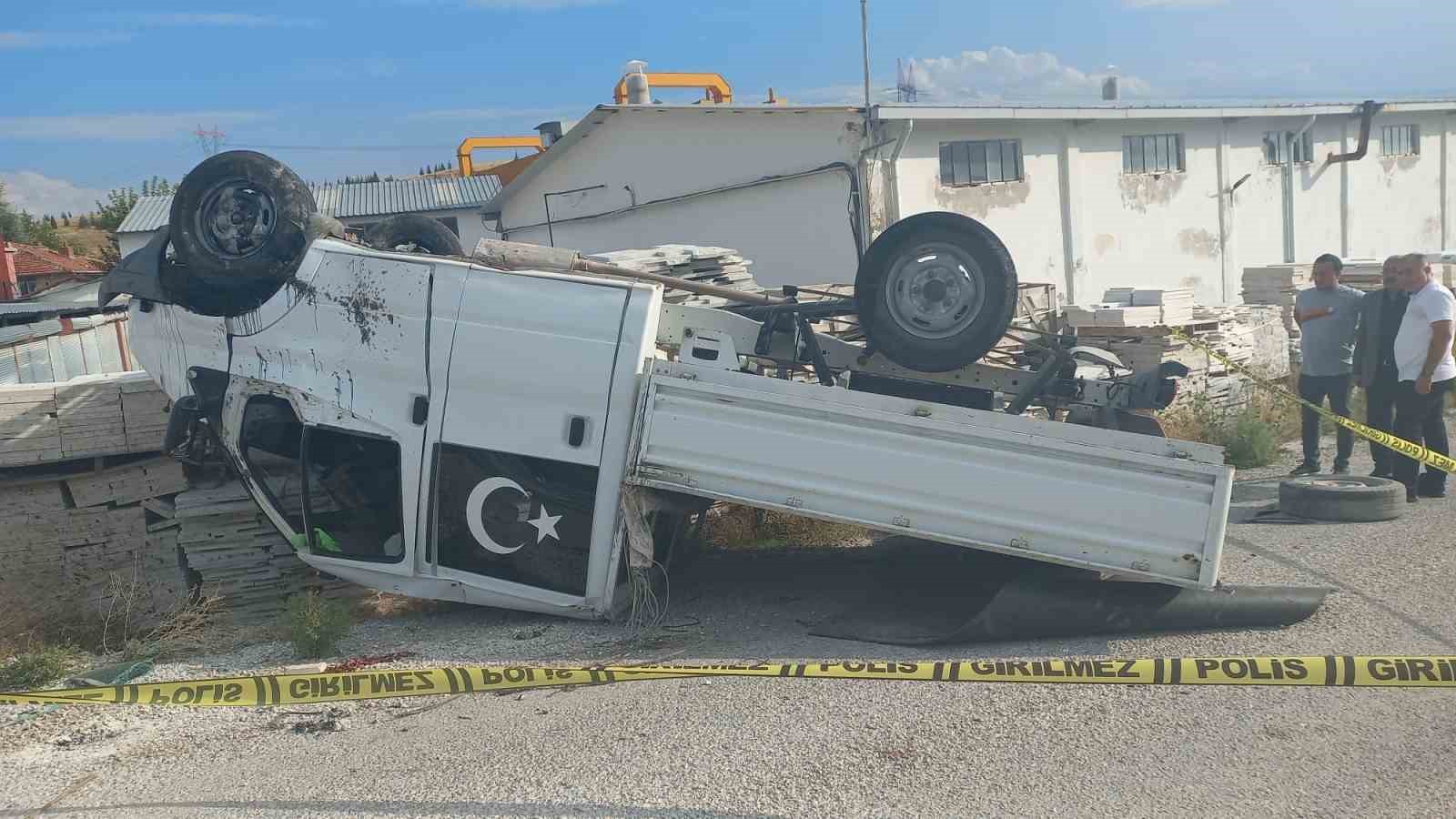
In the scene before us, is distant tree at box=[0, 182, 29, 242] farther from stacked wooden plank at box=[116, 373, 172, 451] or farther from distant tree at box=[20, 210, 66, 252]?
stacked wooden plank at box=[116, 373, 172, 451]

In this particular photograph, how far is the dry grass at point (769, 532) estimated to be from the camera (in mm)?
8578

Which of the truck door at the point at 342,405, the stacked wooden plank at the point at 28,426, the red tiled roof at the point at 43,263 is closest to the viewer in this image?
the truck door at the point at 342,405

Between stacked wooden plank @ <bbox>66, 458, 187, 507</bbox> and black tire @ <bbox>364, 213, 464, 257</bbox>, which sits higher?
black tire @ <bbox>364, 213, 464, 257</bbox>

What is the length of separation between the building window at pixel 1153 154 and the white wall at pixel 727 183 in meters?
6.95

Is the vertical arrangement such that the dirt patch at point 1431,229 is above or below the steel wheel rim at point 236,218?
below

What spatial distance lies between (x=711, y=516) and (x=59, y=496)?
4.41m

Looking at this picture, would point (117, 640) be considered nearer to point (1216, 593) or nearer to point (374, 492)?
point (374, 492)

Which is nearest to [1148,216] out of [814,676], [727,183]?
[727,183]

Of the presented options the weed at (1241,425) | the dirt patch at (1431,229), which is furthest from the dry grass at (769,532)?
the dirt patch at (1431,229)

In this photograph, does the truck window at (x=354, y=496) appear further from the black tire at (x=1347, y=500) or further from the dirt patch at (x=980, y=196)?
the dirt patch at (x=980, y=196)

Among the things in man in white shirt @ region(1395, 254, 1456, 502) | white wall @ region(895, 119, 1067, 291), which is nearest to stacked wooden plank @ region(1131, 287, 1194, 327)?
man in white shirt @ region(1395, 254, 1456, 502)

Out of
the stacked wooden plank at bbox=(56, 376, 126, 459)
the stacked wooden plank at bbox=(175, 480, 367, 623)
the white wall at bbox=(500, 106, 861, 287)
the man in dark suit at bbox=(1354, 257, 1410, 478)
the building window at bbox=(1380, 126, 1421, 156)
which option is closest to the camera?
the stacked wooden plank at bbox=(175, 480, 367, 623)

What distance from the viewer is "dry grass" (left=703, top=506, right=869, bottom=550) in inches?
338

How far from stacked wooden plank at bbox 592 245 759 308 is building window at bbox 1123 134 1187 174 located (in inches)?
537
